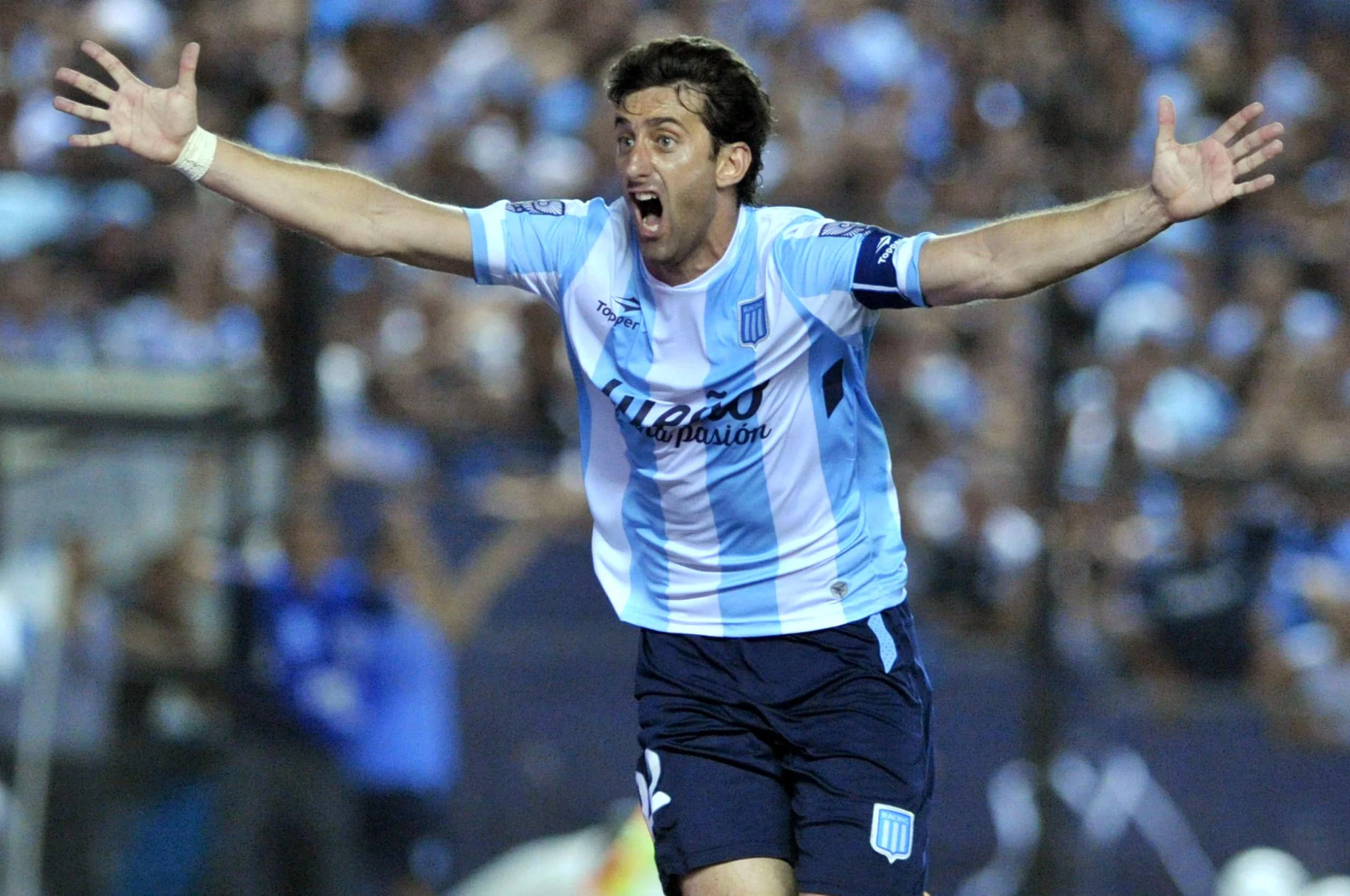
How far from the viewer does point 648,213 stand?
4.11 meters

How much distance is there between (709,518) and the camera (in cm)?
423

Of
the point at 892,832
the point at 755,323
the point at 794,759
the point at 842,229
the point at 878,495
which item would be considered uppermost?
the point at 842,229

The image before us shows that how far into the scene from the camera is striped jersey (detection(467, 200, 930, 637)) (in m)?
4.13

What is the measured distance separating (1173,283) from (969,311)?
963 mm

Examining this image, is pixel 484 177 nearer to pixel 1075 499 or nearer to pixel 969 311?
pixel 969 311

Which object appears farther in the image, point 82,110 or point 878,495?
point 878,495

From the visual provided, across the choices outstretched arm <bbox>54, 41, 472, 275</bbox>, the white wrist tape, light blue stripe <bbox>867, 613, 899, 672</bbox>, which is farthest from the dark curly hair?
light blue stripe <bbox>867, 613, 899, 672</bbox>

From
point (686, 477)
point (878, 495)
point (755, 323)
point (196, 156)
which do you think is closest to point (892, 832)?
point (878, 495)

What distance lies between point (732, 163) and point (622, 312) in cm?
44

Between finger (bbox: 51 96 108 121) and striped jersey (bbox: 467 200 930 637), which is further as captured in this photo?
striped jersey (bbox: 467 200 930 637)

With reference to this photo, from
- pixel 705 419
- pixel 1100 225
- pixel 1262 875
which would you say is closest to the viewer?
pixel 1100 225

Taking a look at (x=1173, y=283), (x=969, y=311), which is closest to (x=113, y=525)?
(x=969, y=311)

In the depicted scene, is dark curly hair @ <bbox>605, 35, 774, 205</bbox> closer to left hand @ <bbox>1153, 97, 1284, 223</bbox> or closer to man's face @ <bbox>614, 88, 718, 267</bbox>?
man's face @ <bbox>614, 88, 718, 267</bbox>

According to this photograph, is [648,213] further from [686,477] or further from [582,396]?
[686,477]
